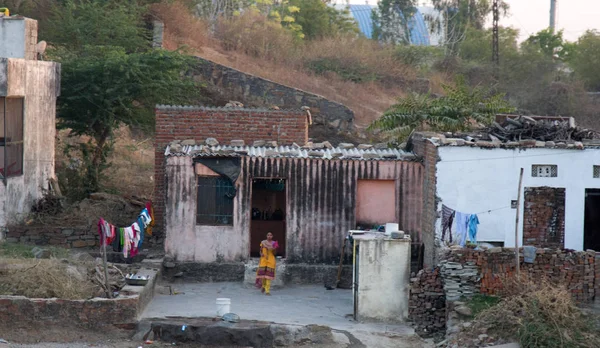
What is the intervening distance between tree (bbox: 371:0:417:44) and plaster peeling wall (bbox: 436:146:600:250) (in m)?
36.0

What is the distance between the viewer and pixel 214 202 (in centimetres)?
1898

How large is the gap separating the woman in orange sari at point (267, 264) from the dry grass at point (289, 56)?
13.9 meters

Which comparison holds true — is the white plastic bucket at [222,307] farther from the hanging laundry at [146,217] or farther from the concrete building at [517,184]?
the concrete building at [517,184]

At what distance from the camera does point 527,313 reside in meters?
14.0

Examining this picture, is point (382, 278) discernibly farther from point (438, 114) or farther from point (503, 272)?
point (438, 114)

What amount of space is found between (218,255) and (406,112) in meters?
7.62

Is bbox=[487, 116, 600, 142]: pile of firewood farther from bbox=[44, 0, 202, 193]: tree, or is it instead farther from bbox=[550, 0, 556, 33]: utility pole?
bbox=[550, 0, 556, 33]: utility pole

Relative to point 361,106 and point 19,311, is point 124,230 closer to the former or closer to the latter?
point 19,311

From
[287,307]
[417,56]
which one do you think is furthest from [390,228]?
[417,56]

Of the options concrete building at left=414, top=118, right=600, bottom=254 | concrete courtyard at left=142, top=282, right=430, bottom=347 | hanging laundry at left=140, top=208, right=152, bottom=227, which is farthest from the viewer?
hanging laundry at left=140, top=208, right=152, bottom=227

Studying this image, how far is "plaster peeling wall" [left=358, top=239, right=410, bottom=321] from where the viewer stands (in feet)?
53.6

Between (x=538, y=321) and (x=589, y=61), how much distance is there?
34985mm

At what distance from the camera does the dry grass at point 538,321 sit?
13492 mm

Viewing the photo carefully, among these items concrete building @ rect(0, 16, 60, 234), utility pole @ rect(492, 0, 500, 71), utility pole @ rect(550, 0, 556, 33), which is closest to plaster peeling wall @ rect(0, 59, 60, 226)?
Answer: concrete building @ rect(0, 16, 60, 234)
